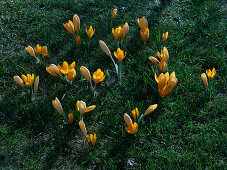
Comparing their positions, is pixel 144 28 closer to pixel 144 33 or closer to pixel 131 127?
pixel 144 33

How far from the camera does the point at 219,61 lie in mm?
2861

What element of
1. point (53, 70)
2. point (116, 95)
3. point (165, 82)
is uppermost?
point (53, 70)

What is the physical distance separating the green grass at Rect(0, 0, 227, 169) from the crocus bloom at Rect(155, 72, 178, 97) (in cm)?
17

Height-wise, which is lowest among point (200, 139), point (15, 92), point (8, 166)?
point (200, 139)

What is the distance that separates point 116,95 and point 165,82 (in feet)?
1.86

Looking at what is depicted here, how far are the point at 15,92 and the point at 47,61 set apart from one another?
542 millimetres

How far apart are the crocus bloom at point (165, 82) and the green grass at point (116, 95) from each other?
0.17m

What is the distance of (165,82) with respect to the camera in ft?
7.43

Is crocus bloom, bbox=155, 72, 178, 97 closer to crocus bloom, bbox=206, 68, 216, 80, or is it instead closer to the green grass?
the green grass

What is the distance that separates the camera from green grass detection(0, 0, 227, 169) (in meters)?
2.16

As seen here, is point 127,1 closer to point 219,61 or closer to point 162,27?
point 162,27

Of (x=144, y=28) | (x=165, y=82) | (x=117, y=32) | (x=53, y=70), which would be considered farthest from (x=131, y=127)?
(x=144, y=28)

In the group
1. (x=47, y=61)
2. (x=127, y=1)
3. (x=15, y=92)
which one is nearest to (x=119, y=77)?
(x=47, y=61)

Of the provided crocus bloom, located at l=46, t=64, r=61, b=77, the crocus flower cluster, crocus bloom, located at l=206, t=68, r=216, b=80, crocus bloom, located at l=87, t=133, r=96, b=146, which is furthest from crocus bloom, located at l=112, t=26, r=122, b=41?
crocus bloom, located at l=87, t=133, r=96, b=146
